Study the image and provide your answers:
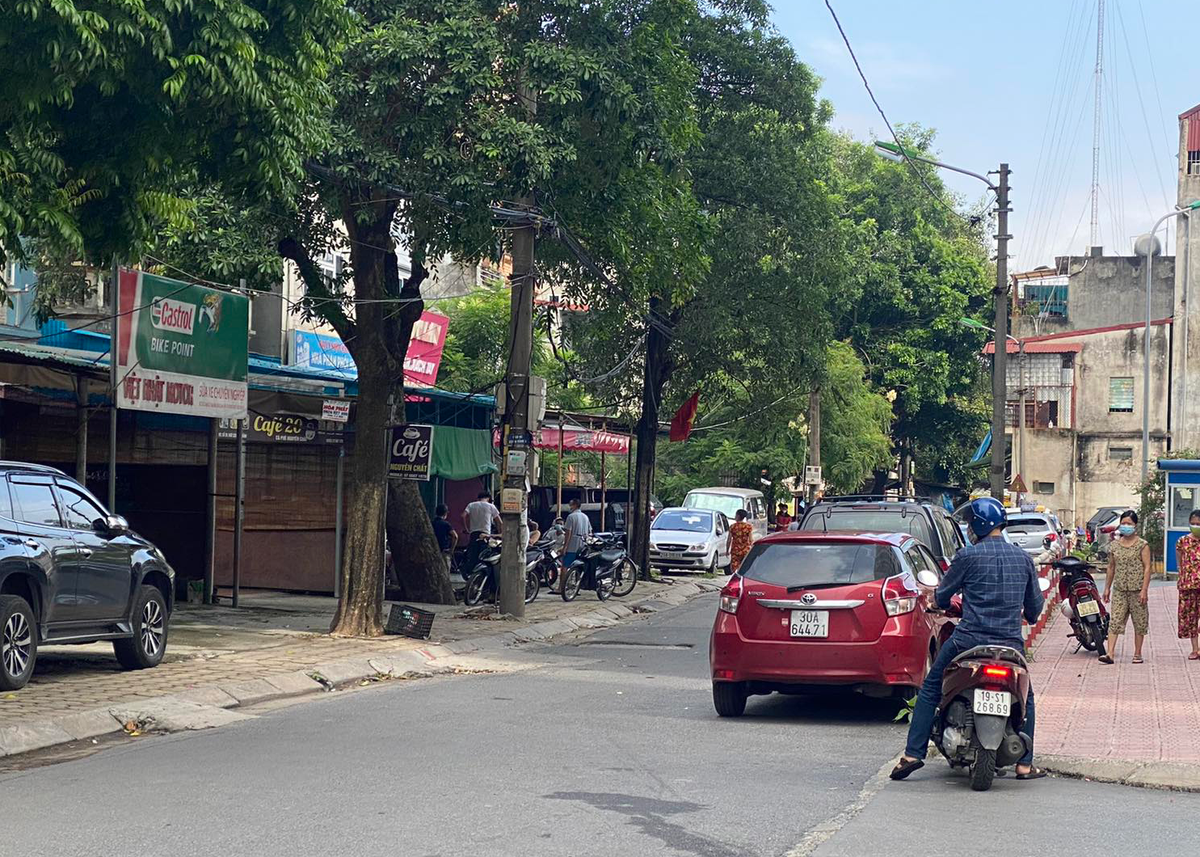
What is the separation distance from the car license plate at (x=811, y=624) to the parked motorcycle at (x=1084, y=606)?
6.75 metres

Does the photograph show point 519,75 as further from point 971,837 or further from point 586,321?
point 586,321

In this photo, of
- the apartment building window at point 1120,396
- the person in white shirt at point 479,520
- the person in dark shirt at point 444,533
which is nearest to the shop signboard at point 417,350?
the person in dark shirt at point 444,533

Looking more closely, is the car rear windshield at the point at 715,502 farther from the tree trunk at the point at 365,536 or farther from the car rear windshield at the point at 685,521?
the tree trunk at the point at 365,536

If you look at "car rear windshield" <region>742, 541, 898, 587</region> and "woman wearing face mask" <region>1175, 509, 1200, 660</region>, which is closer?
"car rear windshield" <region>742, 541, 898, 587</region>

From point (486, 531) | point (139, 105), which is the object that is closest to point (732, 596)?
point (139, 105)

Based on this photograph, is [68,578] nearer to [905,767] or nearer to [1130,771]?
[905,767]

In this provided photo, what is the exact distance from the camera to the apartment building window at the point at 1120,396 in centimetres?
5859

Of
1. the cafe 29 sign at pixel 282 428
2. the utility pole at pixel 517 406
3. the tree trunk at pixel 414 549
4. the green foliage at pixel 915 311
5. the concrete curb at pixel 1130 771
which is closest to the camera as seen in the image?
the concrete curb at pixel 1130 771

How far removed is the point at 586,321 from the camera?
105 ft

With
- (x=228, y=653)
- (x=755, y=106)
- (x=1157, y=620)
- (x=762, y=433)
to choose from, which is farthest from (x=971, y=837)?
(x=762, y=433)

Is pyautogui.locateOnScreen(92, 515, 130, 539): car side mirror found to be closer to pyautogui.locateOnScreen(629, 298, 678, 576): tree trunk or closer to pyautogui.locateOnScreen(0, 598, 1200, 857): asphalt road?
pyautogui.locateOnScreen(0, 598, 1200, 857): asphalt road

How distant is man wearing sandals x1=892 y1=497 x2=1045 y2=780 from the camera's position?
8938 millimetres

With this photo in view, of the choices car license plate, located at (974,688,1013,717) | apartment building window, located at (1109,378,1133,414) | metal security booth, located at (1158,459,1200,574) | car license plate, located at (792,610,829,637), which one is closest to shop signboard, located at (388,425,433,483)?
car license plate, located at (792,610,829,637)

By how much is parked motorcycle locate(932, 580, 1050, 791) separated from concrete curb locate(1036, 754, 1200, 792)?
Answer: 0.70m
